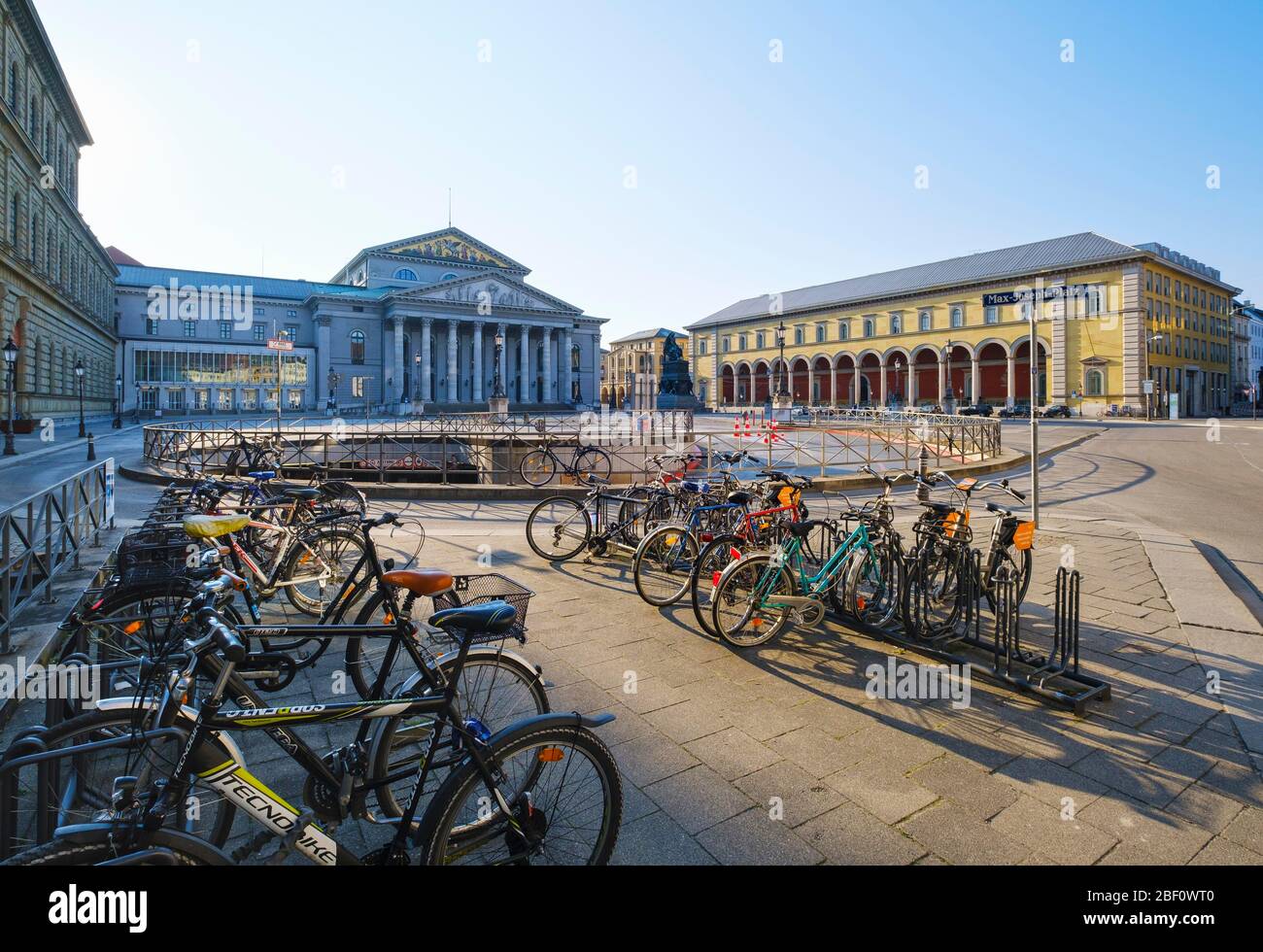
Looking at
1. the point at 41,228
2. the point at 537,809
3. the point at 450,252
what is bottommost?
the point at 537,809

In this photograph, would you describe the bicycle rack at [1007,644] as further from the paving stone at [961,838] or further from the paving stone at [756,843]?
the paving stone at [756,843]

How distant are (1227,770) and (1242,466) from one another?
22980mm

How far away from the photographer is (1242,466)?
2120 centimetres

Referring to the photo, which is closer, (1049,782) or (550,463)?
(1049,782)

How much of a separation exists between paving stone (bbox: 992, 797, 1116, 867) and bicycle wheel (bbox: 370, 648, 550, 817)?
2.24m

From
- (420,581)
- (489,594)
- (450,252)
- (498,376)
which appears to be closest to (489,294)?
(498,376)

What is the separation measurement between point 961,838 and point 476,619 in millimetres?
2352

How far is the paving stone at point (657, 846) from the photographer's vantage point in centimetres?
301

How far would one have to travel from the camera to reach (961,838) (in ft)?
10.5

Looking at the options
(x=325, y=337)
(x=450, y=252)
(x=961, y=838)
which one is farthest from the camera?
(x=450, y=252)

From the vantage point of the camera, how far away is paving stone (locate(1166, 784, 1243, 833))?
332 cm

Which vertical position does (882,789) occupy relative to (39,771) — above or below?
below

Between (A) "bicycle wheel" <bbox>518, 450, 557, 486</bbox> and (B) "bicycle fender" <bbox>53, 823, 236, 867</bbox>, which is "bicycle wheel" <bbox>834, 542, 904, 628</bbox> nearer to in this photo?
(B) "bicycle fender" <bbox>53, 823, 236, 867</bbox>

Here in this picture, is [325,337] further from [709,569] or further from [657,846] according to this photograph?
[657,846]
